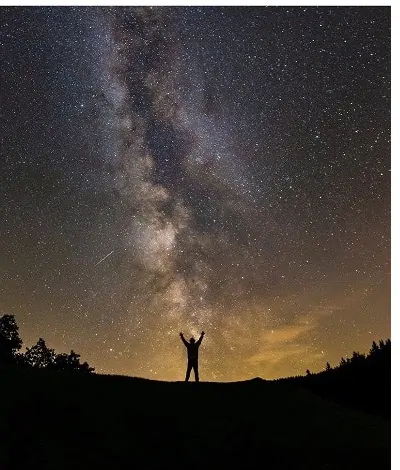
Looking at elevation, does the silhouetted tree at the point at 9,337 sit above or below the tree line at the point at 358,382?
above

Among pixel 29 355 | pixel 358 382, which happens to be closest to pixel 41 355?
pixel 29 355

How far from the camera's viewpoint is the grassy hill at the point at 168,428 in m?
12.7

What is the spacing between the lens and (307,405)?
18391mm

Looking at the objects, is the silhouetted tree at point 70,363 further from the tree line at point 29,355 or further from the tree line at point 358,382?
the tree line at point 358,382

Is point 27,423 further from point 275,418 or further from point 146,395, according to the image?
point 275,418

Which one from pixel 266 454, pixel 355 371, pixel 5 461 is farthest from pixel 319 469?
pixel 355 371

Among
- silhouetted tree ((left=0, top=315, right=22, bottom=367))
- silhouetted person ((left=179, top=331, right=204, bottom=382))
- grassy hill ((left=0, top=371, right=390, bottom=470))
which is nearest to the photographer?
grassy hill ((left=0, top=371, right=390, bottom=470))

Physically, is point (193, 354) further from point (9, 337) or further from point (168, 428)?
point (9, 337)

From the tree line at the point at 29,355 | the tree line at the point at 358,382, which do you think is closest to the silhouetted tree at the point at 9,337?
the tree line at the point at 29,355

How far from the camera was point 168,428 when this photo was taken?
47.7 feet

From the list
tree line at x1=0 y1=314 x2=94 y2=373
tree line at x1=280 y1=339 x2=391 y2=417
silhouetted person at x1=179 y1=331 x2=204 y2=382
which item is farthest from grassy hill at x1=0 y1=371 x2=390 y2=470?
tree line at x1=0 y1=314 x2=94 y2=373

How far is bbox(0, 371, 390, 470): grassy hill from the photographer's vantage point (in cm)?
1266

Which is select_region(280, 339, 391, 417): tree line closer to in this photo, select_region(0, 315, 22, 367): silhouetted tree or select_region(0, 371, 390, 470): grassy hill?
select_region(0, 371, 390, 470): grassy hill

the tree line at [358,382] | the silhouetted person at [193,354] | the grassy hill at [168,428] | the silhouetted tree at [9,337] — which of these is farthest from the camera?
the silhouetted tree at [9,337]
